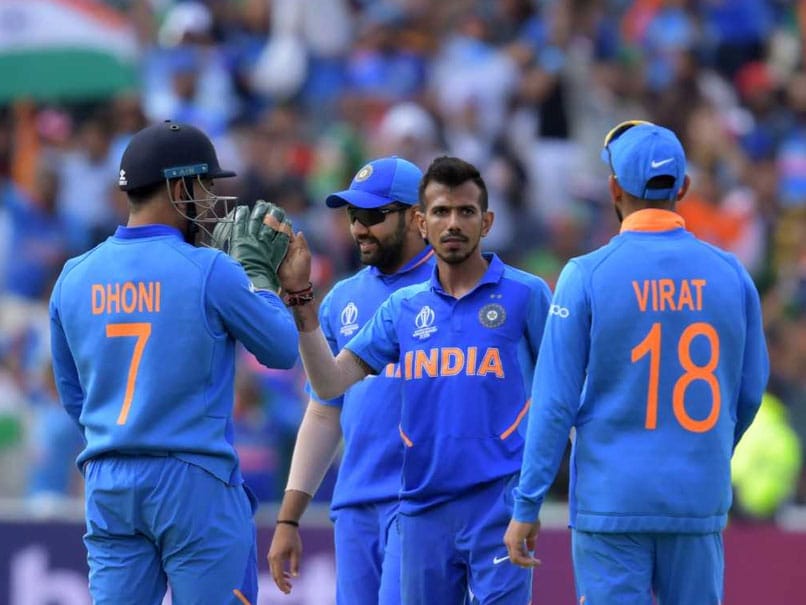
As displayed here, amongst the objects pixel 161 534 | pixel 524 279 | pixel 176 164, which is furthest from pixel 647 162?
pixel 161 534

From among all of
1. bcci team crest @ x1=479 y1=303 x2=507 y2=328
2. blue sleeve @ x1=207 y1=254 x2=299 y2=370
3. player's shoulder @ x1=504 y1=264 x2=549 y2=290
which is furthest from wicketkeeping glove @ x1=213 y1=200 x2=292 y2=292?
player's shoulder @ x1=504 y1=264 x2=549 y2=290

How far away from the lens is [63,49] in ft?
48.0

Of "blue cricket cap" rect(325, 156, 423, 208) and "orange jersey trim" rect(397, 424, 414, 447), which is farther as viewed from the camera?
"blue cricket cap" rect(325, 156, 423, 208)

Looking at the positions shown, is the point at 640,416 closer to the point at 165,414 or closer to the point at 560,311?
the point at 560,311

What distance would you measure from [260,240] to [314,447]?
147 centimetres

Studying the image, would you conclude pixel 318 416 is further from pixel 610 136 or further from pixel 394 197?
pixel 610 136

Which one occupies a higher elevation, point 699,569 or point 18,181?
Answer: point 18,181

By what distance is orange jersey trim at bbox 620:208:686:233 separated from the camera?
244 inches

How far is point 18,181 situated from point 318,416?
26.3 feet

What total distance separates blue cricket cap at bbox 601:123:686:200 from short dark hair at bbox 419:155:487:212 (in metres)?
0.76

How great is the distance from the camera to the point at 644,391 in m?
6.01

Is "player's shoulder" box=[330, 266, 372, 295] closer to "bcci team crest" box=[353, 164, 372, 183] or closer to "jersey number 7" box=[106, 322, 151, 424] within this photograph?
"bcci team crest" box=[353, 164, 372, 183]

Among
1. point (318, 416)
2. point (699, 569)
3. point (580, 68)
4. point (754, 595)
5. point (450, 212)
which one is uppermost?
point (580, 68)

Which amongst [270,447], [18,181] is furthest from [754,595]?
[18,181]
